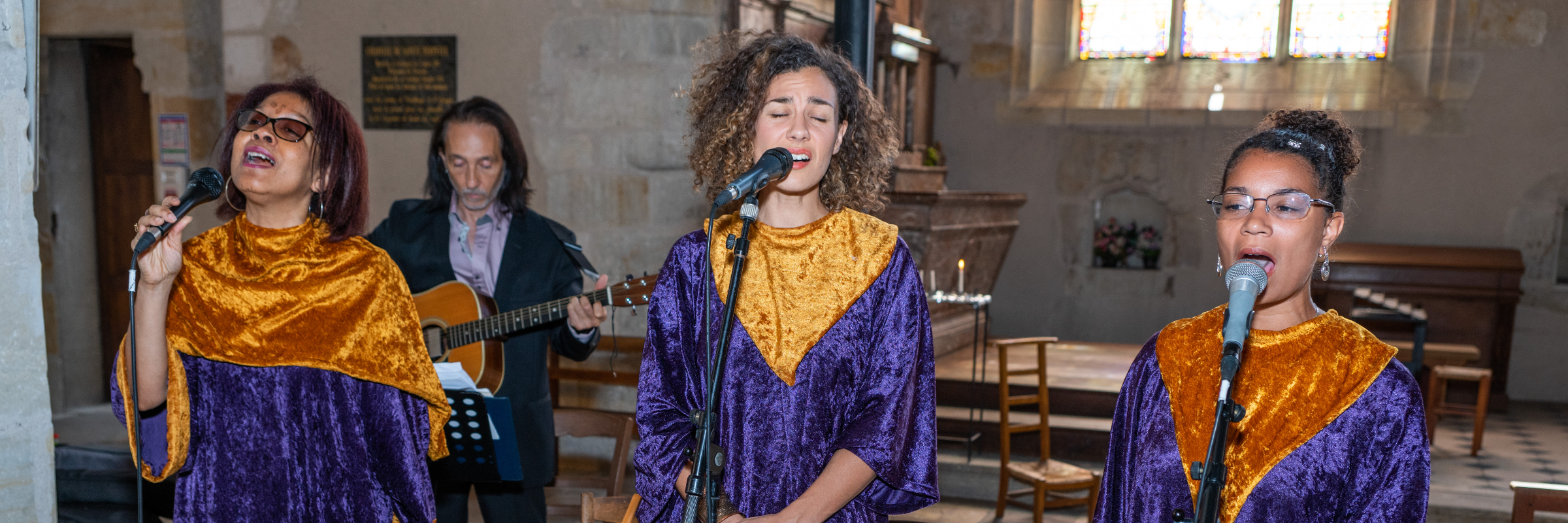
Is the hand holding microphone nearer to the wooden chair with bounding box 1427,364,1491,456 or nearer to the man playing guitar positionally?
the man playing guitar

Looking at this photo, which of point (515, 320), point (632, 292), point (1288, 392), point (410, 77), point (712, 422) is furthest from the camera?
point (410, 77)

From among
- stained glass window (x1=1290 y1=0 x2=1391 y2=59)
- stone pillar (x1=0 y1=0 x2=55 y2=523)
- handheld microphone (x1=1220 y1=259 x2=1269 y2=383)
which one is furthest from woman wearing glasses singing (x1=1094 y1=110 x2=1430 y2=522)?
stained glass window (x1=1290 y1=0 x2=1391 y2=59)

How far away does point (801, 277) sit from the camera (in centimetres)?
169

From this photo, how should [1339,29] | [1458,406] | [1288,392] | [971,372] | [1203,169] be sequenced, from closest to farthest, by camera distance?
[1288,392] < [1458,406] < [971,372] < [1339,29] < [1203,169]

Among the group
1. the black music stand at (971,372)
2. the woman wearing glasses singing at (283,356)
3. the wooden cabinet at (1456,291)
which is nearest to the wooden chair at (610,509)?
the woman wearing glasses singing at (283,356)

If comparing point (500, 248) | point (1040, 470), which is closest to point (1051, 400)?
point (1040, 470)

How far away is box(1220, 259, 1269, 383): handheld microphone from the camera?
1006 mm

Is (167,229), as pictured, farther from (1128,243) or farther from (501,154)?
(1128,243)

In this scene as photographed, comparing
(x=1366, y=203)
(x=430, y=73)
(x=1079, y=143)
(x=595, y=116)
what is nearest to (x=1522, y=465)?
(x=1366, y=203)

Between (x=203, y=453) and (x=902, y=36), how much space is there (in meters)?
5.49

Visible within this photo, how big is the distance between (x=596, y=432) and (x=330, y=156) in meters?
1.27

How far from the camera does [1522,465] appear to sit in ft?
17.5

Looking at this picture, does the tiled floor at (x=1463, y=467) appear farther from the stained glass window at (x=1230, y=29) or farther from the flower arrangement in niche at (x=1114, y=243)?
the stained glass window at (x=1230, y=29)

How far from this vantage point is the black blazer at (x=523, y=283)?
276 cm
